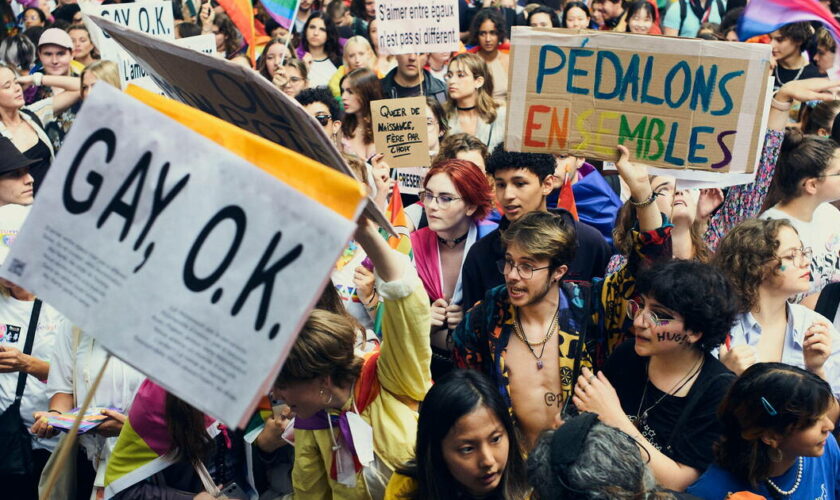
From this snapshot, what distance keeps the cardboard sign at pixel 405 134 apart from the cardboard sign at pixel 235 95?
132 inches

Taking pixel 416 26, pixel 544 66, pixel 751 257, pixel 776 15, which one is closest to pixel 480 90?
pixel 416 26

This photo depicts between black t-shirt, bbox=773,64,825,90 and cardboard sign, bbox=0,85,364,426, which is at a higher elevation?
cardboard sign, bbox=0,85,364,426

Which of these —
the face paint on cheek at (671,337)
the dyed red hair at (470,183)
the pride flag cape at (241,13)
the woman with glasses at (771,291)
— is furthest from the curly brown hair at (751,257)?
the pride flag cape at (241,13)

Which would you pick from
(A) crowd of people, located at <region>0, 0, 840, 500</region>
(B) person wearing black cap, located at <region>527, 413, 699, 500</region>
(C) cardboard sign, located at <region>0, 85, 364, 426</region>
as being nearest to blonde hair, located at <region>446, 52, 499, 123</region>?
(A) crowd of people, located at <region>0, 0, 840, 500</region>

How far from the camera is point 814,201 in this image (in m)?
5.10

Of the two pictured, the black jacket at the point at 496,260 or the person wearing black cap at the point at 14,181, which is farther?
the person wearing black cap at the point at 14,181

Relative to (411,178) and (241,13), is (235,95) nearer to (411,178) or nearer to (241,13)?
(411,178)

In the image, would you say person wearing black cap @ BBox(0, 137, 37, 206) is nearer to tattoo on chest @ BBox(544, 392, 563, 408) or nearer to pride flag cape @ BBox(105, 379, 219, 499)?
pride flag cape @ BBox(105, 379, 219, 499)

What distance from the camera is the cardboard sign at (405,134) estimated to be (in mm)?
6492

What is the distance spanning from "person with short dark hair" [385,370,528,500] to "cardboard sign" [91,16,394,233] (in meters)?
0.67

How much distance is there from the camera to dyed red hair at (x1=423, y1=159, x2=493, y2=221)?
4.94 meters

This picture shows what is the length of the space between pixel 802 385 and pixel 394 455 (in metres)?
1.37

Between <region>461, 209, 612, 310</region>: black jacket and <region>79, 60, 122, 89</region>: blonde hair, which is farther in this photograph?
A: <region>79, 60, 122, 89</region>: blonde hair

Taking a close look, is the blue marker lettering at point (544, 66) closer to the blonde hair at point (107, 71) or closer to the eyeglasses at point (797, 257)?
the eyeglasses at point (797, 257)
